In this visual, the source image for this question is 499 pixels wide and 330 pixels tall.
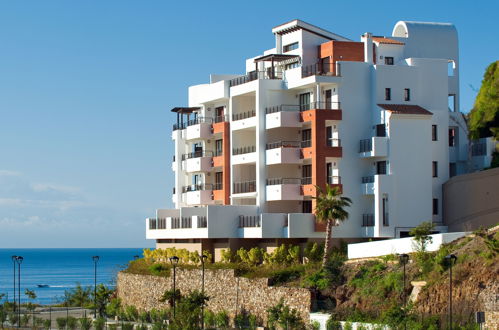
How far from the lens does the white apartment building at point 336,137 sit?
67750 mm

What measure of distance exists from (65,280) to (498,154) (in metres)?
129

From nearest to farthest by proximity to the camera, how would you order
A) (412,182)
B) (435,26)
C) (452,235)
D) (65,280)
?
(452,235), (412,182), (435,26), (65,280)

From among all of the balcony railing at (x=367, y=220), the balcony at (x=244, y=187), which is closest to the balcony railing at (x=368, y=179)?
the balcony railing at (x=367, y=220)

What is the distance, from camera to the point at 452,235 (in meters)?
57.0

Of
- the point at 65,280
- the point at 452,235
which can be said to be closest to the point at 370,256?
the point at 452,235

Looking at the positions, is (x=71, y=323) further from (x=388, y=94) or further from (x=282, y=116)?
(x=388, y=94)

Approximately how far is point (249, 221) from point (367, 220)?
24.8 feet

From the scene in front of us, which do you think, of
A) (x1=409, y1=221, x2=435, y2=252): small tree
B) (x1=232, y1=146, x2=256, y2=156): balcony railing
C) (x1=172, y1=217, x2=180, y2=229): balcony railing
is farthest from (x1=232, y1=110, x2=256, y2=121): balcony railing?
(x1=409, y1=221, x2=435, y2=252): small tree

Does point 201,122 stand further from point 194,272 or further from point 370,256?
point 370,256

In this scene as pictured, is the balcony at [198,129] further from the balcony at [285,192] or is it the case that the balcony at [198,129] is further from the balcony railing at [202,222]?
the balcony at [285,192]

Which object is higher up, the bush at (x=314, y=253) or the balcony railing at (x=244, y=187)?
the balcony railing at (x=244, y=187)

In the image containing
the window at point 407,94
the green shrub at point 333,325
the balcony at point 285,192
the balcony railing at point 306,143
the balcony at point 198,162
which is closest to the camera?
the green shrub at point 333,325

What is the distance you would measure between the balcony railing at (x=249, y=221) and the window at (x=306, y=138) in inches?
219

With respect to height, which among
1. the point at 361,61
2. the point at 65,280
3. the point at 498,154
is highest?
the point at 361,61
